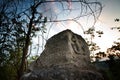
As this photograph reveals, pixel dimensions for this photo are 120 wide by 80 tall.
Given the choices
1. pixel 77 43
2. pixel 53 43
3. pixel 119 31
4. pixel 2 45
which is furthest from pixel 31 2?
pixel 119 31

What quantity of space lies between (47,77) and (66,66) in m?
0.76

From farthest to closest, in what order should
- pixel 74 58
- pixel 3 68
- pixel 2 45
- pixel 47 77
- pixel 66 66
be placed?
pixel 3 68
pixel 2 45
pixel 74 58
pixel 66 66
pixel 47 77

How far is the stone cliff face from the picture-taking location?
218 inches

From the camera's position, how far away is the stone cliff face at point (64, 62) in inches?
218

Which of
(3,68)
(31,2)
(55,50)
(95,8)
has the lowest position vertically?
(3,68)

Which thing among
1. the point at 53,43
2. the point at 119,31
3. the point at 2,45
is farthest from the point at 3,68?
the point at 53,43

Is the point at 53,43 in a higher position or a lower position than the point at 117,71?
higher

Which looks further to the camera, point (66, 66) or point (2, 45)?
point (2, 45)

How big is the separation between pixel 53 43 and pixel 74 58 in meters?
1.00

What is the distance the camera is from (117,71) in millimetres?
5805

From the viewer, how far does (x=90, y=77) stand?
5.62 m

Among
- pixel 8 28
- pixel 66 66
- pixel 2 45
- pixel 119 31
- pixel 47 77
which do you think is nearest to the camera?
pixel 47 77

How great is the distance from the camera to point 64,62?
247 inches

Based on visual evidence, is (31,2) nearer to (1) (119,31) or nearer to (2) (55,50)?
(2) (55,50)
